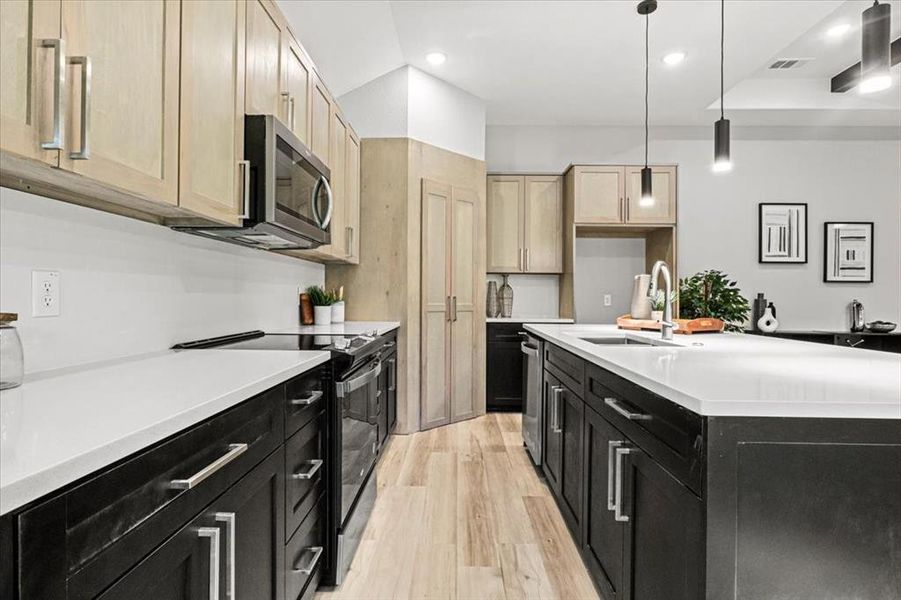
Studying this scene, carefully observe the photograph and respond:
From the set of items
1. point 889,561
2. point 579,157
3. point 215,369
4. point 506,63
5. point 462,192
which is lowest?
point 889,561

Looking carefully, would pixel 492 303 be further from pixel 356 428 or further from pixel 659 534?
pixel 659 534

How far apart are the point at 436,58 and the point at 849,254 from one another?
479 centimetres

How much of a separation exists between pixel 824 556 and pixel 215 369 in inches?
59.2

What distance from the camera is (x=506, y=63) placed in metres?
A: 4.12

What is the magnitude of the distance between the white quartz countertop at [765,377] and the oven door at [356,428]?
93 cm

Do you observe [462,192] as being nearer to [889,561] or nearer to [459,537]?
[459,537]

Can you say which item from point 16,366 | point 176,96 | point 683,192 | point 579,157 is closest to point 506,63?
point 579,157

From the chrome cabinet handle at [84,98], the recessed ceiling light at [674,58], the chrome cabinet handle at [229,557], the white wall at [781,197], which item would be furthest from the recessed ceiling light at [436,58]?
the chrome cabinet handle at [229,557]

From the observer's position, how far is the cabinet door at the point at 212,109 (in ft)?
4.78

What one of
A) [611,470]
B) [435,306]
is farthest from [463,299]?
[611,470]

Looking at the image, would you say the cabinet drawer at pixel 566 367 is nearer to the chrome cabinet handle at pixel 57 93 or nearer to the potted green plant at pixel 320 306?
the potted green plant at pixel 320 306

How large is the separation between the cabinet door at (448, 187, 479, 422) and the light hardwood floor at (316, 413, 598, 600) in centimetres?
93

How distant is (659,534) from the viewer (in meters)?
1.27

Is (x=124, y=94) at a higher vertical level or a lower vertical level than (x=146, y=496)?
higher
